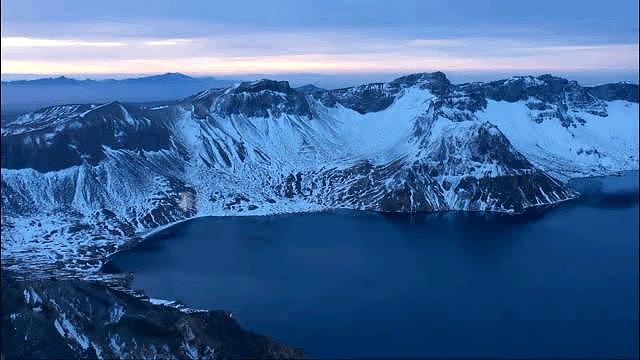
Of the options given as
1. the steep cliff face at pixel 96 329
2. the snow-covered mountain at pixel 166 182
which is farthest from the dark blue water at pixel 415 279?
the steep cliff face at pixel 96 329

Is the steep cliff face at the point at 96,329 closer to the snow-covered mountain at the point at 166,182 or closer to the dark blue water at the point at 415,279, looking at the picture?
the dark blue water at the point at 415,279

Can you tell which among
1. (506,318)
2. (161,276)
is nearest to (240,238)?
(161,276)

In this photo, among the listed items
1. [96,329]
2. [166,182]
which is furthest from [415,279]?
[166,182]

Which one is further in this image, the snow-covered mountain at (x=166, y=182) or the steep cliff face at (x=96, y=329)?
the snow-covered mountain at (x=166, y=182)

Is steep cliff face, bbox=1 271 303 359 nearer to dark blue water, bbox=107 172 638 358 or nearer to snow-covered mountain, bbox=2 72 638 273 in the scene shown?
dark blue water, bbox=107 172 638 358

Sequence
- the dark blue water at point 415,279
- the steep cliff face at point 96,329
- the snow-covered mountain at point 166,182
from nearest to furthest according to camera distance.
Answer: the steep cliff face at point 96,329
the dark blue water at point 415,279
the snow-covered mountain at point 166,182

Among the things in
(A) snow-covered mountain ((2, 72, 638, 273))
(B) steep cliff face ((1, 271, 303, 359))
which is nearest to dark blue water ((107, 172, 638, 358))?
(A) snow-covered mountain ((2, 72, 638, 273))
